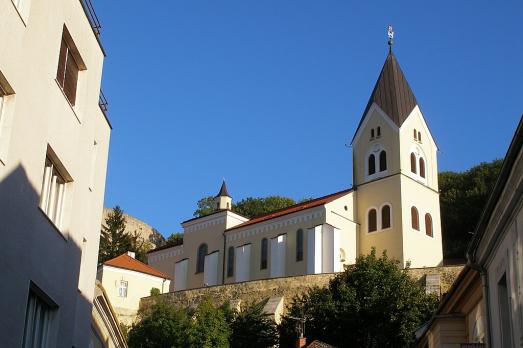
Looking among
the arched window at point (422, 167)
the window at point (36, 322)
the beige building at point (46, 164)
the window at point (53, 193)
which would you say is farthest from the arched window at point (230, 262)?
the window at point (36, 322)

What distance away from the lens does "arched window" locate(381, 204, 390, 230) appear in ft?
184

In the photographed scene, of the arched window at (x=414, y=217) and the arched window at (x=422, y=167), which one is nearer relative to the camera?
the arched window at (x=414, y=217)

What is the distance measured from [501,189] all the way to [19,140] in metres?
7.29

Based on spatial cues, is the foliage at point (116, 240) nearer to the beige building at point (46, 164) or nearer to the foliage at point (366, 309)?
the foliage at point (366, 309)

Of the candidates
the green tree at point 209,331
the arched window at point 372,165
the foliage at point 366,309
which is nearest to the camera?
the foliage at point 366,309

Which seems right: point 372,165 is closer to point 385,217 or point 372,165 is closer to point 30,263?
point 385,217

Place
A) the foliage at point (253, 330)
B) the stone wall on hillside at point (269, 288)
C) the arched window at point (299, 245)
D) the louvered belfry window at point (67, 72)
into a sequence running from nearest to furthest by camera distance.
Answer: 1. the louvered belfry window at point (67, 72)
2. the foliage at point (253, 330)
3. the stone wall on hillside at point (269, 288)
4. the arched window at point (299, 245)

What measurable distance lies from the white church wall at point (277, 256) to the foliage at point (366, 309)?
39.3 feet

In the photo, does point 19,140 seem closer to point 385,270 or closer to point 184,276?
point 385,270

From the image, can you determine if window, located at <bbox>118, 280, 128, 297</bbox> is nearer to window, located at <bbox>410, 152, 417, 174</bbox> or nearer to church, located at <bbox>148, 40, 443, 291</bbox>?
church, located at <bbox>148, 40, 443, 291</bbox>

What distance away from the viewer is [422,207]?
189ft

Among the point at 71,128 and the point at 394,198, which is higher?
the point at 394,198

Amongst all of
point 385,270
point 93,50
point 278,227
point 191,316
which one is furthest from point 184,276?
point 93,50

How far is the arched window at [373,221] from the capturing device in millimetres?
56875
